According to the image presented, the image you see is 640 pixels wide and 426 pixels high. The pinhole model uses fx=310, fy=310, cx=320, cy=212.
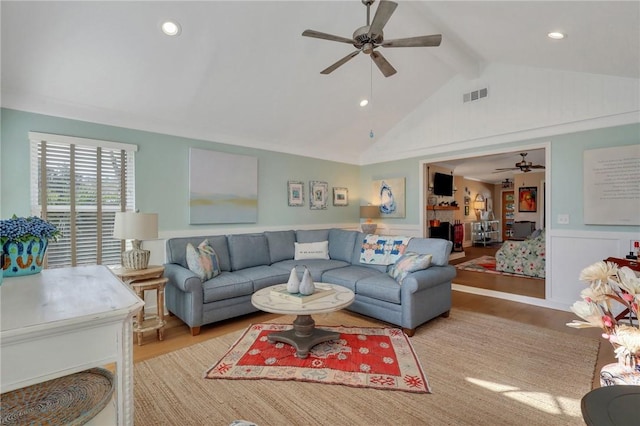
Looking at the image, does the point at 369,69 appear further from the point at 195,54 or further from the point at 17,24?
the point at 17,24

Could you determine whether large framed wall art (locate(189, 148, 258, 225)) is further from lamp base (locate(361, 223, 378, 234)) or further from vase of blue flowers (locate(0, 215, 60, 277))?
vase of blue flowers (locate(0, 215, 60, 277))

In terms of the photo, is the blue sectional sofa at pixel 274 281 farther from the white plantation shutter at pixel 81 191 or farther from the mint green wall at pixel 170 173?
the white plantation shutter at pixel 81 191

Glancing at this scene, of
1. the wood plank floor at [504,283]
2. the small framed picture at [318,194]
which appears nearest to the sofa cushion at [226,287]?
the small framed picture at [318,194]

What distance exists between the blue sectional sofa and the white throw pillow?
191mm

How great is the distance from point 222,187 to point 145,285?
1.79 meters

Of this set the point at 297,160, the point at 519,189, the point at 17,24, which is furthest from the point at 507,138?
the point at 519,189

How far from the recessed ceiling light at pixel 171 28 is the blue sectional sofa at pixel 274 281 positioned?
2.27 meters

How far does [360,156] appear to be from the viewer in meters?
6.48

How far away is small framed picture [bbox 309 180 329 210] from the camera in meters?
5.69

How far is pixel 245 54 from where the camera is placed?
10.9 ft

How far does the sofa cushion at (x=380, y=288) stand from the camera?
3.31m

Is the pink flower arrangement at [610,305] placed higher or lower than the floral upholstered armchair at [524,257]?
higher

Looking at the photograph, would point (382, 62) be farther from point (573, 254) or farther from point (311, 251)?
point (573, 254)

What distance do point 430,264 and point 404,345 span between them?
1.04 metres
